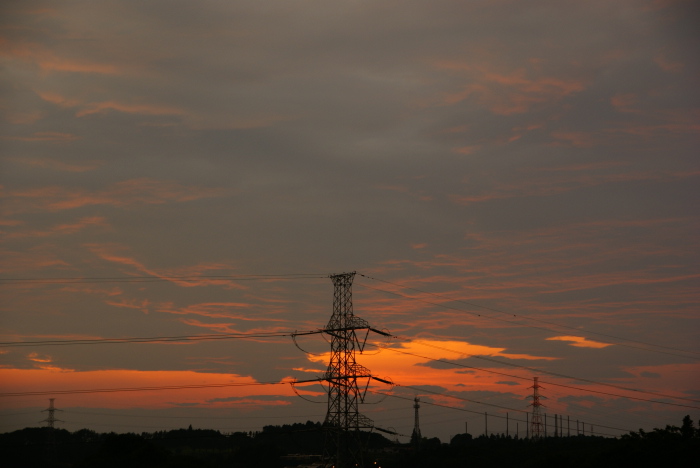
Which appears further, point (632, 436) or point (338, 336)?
point (632, 436)

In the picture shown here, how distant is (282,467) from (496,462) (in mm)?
47298

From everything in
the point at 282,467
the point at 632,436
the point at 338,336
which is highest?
the point at 338,336

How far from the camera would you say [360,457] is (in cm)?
8631

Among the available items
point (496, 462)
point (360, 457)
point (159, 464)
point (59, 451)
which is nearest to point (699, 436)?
point (360, 457)

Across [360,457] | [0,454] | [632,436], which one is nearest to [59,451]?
[0,454]

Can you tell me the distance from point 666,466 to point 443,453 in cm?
11773

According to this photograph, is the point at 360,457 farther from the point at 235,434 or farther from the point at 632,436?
the point at 632,436

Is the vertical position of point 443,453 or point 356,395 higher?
point 356,395

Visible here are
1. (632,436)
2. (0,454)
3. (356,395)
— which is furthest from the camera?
(0,454)

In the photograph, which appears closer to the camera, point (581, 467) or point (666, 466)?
point (666, 466)

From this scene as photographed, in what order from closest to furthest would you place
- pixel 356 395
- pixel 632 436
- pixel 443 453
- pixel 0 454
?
1. pixel 356 395
2. pixel 632 436
3. pixel 0 454
4. pixel 443 453

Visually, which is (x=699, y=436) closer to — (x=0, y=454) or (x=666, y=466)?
(x=666, y=466)

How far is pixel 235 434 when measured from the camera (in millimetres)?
101562

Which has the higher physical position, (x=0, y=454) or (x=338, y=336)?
(x=338, y=336)
